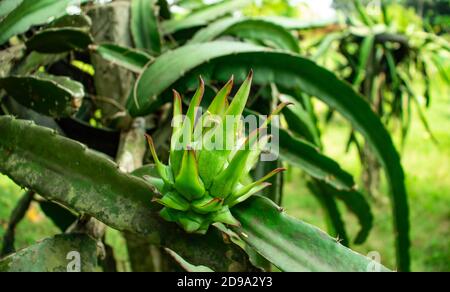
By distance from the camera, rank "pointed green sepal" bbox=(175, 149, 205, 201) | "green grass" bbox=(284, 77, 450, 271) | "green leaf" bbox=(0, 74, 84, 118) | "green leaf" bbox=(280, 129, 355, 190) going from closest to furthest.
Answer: "pointed green sepal" bbox=(175, 149, 205, 201) → "green leaf" bbox=(0, 74, 84, 118) → "green leaf" bbox=(280, 129, 355, 190) → "green grass" bbox=(284, 77, 450, 271)

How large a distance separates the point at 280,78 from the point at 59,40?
36cm

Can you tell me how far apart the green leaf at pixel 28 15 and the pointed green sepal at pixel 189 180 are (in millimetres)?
407

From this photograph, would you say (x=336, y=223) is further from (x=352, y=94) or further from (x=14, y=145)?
(x=14, y=145)

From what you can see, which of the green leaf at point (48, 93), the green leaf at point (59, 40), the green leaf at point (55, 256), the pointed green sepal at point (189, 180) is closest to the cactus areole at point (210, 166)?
the pointed green sepal at point (189, 180)

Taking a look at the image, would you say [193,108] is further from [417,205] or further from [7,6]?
[417,205]

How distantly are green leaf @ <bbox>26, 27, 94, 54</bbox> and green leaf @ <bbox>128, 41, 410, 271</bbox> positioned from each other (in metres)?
0.12

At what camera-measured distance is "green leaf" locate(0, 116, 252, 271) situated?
0.51 meters

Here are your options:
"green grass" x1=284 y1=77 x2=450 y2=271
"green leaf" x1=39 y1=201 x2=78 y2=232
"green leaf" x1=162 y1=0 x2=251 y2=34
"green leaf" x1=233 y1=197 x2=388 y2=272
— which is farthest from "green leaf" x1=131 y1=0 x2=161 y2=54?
"green grass" x1=284 y1=77 x2=450 y2=271

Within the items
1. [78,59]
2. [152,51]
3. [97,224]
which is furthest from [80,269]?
[78,59]

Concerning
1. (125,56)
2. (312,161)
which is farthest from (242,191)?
(125,56)

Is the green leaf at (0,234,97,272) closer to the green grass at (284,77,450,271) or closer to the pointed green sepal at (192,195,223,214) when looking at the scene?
the pointed green sepal at (192,195,223,214)

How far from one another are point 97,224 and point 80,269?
9 centimetres

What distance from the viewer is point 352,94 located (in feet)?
2.57

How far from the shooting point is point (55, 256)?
52 cm
